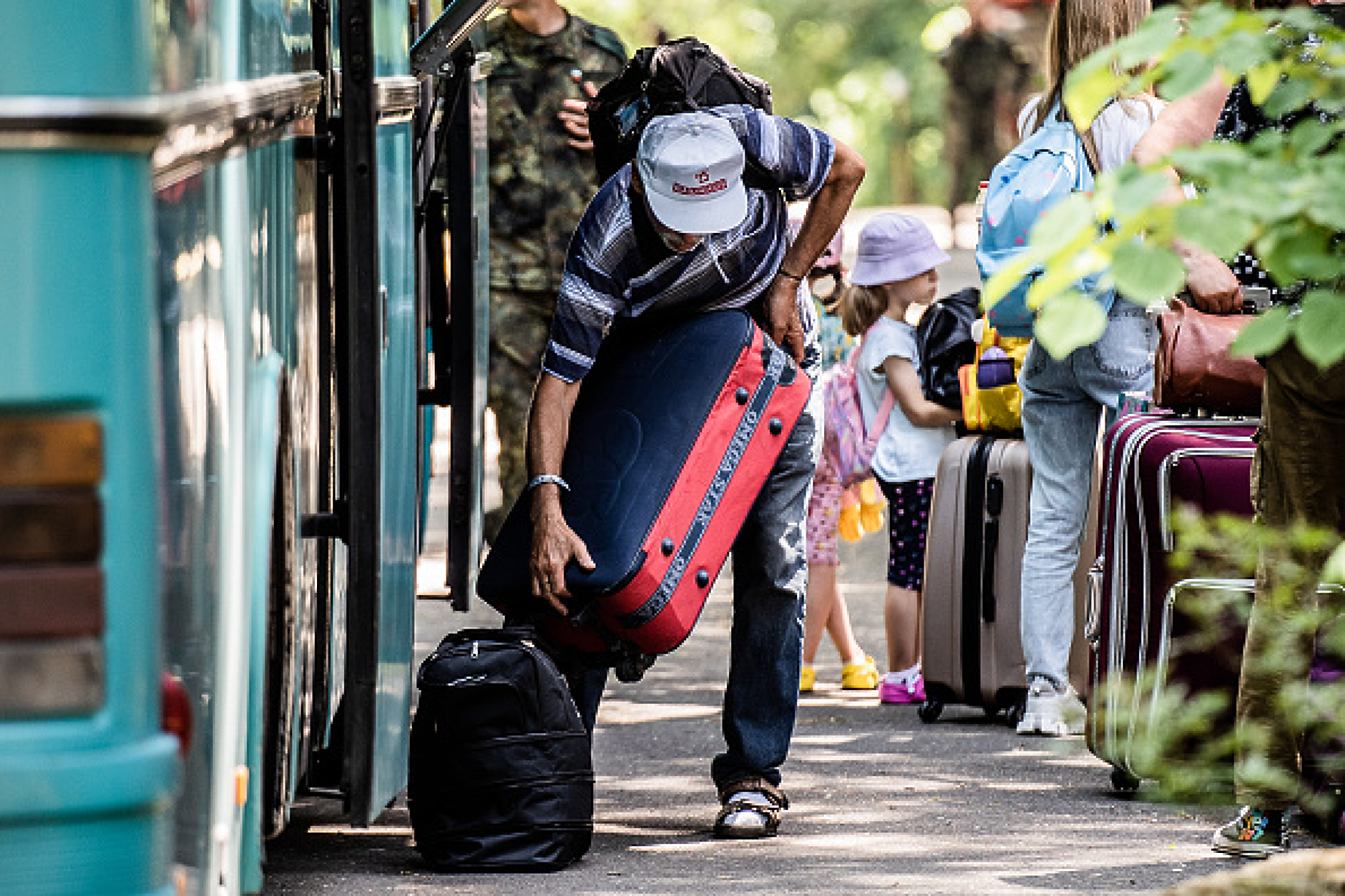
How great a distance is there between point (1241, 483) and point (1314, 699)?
5.21 ft

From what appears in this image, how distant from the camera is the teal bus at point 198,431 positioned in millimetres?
2580

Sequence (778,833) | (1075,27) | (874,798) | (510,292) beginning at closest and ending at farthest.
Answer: (778,833) < (874,798) < (1075,27) < (510,292)

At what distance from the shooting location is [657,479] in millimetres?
5012

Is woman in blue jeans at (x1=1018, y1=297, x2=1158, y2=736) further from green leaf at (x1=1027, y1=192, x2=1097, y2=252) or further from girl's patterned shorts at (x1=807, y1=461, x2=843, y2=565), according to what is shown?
green leaf at (x1=1027, y1=192, x2=1097, y2=252)

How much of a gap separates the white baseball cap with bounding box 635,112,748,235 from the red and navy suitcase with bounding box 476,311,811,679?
1.01 ft

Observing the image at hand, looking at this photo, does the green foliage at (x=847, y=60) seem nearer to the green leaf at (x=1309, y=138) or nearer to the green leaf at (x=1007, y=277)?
the green leaf at (x=1309, y=138)

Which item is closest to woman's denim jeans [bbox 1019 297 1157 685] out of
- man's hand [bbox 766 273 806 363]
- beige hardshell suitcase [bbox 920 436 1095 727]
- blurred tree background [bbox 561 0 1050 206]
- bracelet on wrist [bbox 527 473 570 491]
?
beige hardshell suitcase [bbox 920 436 1095 727]

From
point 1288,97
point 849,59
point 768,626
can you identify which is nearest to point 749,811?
point 768,626

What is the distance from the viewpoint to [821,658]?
8.29m

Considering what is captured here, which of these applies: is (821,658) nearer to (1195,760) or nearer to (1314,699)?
(1195,760)

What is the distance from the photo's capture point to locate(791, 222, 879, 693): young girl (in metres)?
7.37

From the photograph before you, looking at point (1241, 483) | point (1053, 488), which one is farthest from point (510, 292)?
point (1241, 483)

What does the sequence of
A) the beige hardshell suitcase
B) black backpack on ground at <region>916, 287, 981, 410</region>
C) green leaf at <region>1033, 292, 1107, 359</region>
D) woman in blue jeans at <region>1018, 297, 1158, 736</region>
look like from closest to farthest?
green leaf at <region>1033, 292, 1107, 359</region>
woman in blue jeans at <region>1018, 297, 1158, 736</region>
the beige hardshell suitcase
black backpack on ground at <region>916, 287, 981, 410</region>

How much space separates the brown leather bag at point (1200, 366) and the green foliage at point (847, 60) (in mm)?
27670
